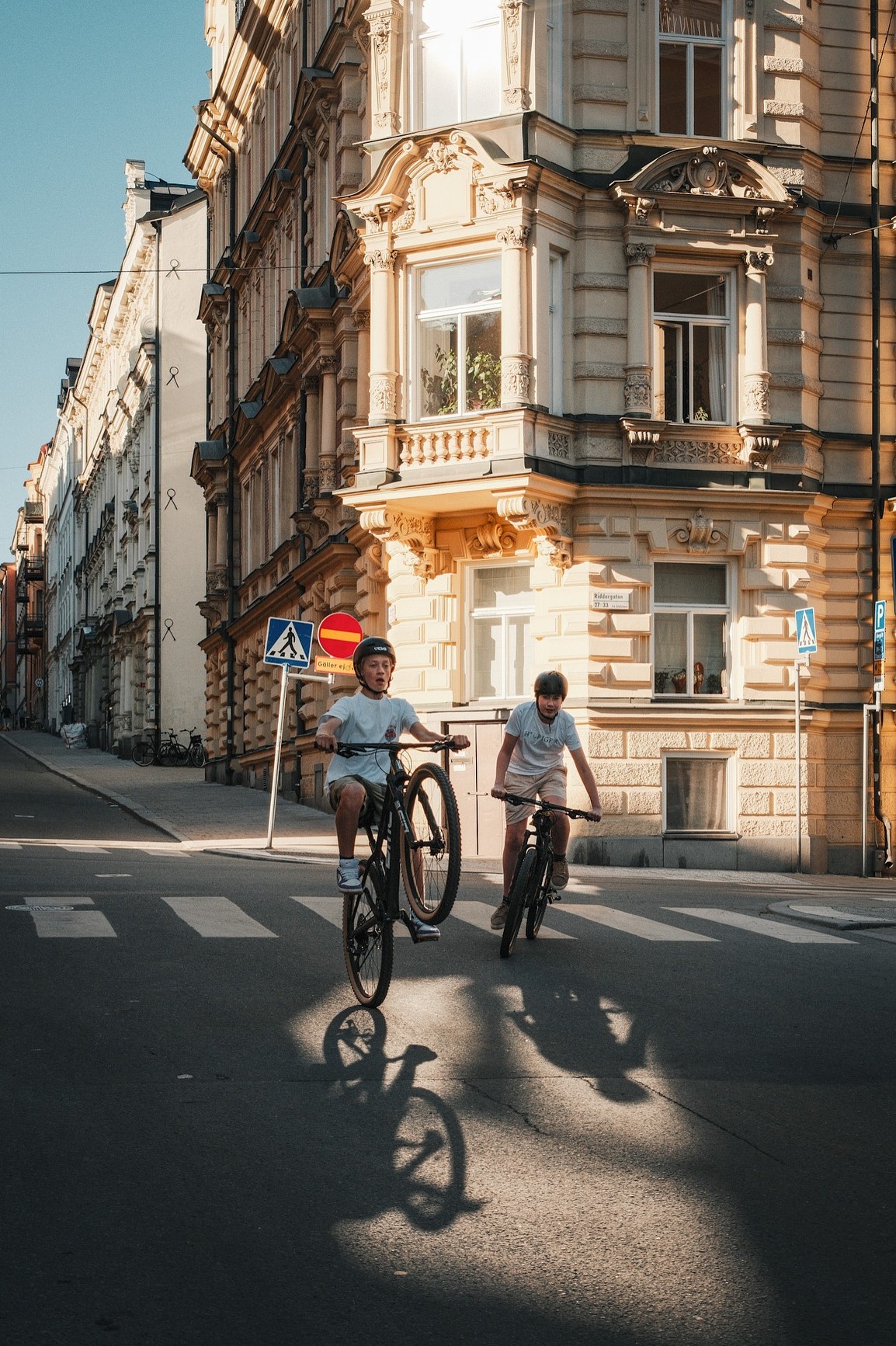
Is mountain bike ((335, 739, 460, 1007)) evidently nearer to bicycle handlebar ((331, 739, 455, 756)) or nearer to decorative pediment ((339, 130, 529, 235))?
bicycle handlebar ((331, 739, 455, 756))

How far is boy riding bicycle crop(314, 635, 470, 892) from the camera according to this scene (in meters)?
8.74

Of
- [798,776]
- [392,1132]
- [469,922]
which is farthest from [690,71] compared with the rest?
[392,1132]

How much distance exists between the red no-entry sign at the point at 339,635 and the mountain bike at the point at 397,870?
45.5 feet

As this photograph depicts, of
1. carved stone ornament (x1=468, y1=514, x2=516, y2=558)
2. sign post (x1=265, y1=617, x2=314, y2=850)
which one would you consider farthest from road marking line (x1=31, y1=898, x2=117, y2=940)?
carved stone ornament (x1=468, y1=514, x2=516, y2=558)

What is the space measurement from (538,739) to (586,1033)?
3.42m

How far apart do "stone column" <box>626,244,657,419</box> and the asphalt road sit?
43.4 feet

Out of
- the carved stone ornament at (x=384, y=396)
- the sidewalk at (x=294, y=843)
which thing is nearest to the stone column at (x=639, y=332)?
the carved stone ornament at (x=384, y=396)

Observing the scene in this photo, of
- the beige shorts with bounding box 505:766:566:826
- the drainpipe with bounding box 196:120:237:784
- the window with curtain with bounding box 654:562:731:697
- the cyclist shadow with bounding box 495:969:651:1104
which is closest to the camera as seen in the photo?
the cyclist shadow with bounding box 495:969:651:1104

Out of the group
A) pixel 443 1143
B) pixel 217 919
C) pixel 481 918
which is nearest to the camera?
pixel 443 1143

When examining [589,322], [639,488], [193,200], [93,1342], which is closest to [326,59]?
[589,322]

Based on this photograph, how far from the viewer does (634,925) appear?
1302 centimetres

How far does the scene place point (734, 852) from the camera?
23344 mm

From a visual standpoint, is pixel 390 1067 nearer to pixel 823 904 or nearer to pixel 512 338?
pixel 823 904

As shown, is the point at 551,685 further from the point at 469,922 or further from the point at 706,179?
the point at 706,179
